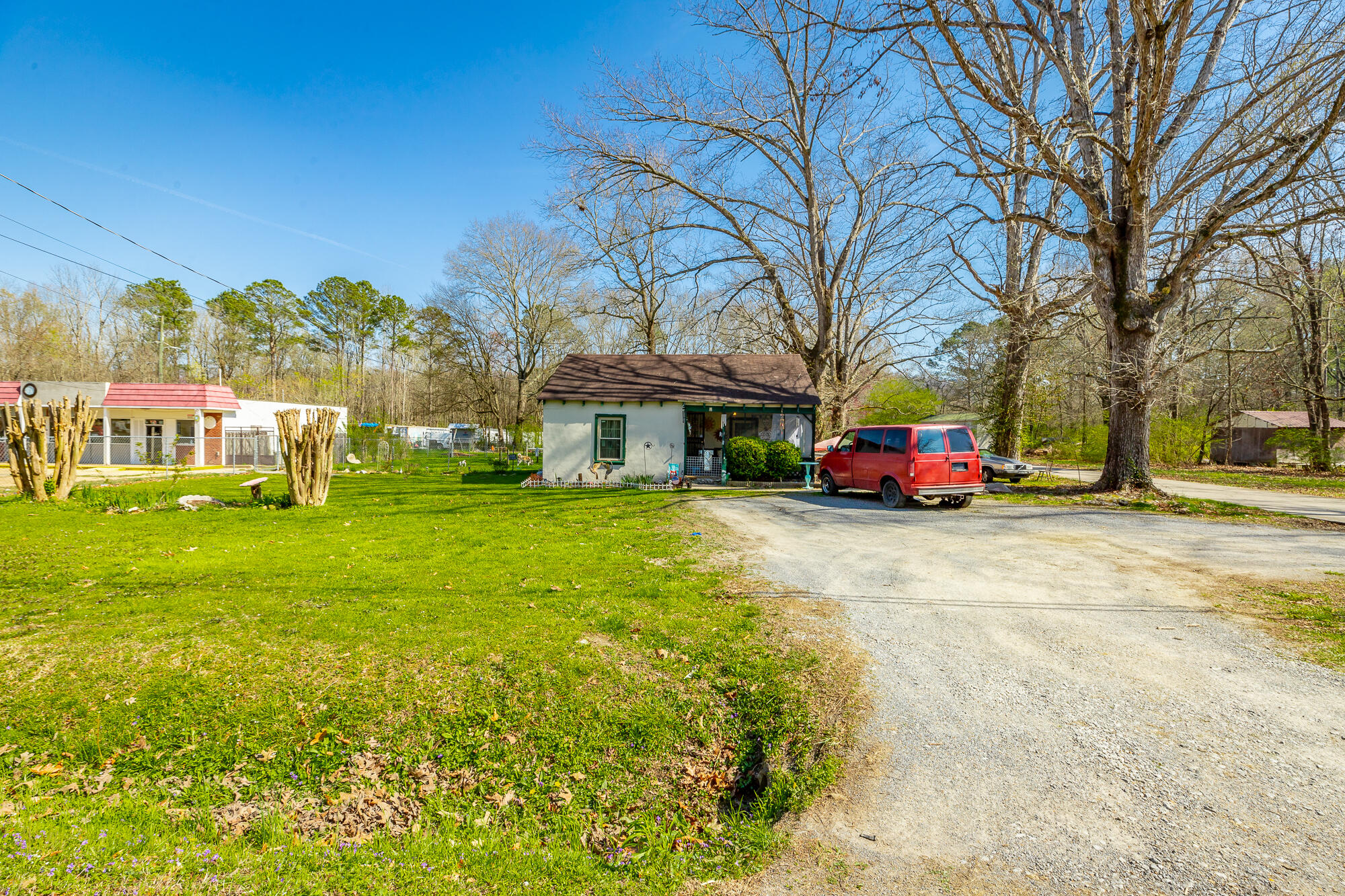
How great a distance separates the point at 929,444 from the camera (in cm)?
1211

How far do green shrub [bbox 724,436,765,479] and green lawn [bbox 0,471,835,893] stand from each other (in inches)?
462

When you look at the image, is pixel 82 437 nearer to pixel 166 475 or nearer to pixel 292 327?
pixel 166 475

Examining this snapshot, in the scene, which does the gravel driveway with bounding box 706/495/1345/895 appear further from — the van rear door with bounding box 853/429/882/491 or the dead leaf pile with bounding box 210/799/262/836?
the van rear door with bounding box 853/429/882/491

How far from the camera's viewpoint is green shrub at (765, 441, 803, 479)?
18047 mm

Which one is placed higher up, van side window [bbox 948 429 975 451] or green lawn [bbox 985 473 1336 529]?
van side window [bbox 948 429 975 451]

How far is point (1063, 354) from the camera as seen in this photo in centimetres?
2075

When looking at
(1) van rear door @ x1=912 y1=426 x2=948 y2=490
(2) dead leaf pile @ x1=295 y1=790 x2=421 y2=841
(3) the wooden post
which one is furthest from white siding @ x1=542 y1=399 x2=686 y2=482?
(2) dead leaf pile @ x1=295 y1=790 x2=421 y2=841

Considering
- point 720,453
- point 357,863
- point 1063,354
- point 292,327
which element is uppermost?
point 292,327

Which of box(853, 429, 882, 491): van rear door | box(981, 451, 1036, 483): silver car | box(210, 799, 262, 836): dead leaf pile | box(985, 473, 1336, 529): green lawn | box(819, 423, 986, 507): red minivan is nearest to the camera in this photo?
box(210, 799, 262, 836): dead leaf pile

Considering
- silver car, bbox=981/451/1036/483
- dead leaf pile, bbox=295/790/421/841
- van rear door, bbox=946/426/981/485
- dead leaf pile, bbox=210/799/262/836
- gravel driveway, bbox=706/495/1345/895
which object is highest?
van rear door, bbox=946/426/981/485

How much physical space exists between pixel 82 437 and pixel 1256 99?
2526 cm

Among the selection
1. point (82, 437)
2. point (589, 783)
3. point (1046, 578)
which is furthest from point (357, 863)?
point (82, 437)

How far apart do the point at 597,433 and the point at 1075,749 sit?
1584 cm

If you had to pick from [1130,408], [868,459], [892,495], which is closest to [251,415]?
[868,459]
